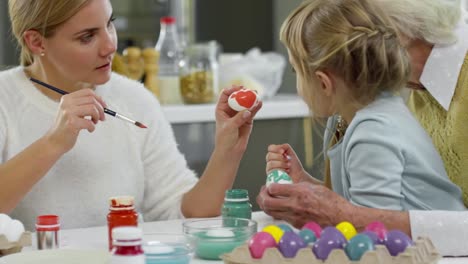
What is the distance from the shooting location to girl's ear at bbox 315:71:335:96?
192cm

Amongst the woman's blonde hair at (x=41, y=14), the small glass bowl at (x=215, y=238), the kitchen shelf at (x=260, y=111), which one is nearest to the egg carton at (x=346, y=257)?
the small glass bowl at (x=215, y=238)

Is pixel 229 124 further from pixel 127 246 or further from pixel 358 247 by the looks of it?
pixel 127 246

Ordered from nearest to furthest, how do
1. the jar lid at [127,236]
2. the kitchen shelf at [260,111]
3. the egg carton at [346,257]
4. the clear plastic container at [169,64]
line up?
the jar lid at [127,236]
the egg carton at [346,257]
the kitchen shelf at [260,111]
the clear plastic container at [169,64]

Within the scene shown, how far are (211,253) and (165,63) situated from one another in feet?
7.68

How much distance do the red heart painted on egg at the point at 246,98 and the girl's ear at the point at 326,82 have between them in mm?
227

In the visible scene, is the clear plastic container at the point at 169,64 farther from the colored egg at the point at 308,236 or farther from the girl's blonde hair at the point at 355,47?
the colored egg at the point at 308,236

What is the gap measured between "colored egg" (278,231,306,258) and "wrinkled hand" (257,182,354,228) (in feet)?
0.97

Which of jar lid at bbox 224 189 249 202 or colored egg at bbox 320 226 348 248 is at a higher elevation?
jar lid at bbox 224 189 249 202

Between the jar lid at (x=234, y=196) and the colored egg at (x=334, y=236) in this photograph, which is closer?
the colored egg at (x=334, y=236)

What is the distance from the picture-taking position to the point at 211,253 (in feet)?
5.45

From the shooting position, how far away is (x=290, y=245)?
4.73 feet

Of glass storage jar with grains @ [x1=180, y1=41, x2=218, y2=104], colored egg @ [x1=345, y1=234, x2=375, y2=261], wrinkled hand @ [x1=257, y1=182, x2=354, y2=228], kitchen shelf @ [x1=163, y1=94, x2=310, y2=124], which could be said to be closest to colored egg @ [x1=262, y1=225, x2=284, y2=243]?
colored egg @ [x1=345, y1=234, x2=375, y2=261]

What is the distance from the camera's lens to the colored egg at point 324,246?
4.66 ft

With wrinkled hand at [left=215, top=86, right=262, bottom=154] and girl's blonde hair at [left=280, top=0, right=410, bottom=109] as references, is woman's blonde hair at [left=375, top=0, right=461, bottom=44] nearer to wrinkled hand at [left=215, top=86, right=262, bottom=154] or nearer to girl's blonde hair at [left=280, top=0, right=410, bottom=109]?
girl's blonde hair at [left=280, top=0, right=410, bottom=109]
